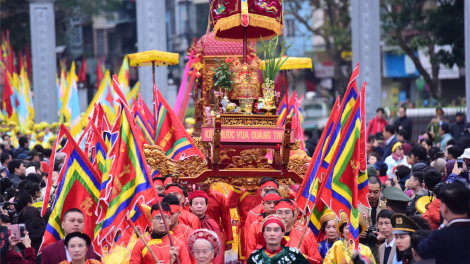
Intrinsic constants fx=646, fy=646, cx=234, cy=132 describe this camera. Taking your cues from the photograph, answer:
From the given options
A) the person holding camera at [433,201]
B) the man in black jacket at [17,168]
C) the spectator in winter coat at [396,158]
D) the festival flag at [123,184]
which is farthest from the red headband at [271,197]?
the man in black jacket at [17,168]

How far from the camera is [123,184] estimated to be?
607cm

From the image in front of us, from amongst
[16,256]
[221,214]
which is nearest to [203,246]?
[16,256]

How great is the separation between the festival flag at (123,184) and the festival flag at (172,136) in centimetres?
262

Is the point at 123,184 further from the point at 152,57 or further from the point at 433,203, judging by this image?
the point at 152,57

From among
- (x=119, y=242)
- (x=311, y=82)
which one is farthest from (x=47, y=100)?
(x=311, y=82)

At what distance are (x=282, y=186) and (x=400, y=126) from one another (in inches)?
257

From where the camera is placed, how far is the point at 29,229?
22.6 feet

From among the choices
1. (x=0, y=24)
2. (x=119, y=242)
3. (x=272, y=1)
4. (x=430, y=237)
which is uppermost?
(x=0, y=24)

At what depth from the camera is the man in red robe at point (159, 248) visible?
18.6 ft

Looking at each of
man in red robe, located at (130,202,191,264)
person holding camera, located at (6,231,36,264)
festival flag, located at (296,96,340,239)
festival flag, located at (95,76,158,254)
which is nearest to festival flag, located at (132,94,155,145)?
festival flag, located at (296,96,340,239)

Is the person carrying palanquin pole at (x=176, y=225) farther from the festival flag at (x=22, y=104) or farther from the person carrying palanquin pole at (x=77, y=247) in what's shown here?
the festival flag at (x=22, y=104)

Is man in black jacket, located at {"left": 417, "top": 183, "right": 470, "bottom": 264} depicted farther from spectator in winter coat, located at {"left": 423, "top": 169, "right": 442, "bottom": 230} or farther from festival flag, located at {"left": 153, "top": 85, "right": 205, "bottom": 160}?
festival flag, located at {"left": 153, "top": 85, "right": 205, "bottom": 160}

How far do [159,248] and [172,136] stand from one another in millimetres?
3496

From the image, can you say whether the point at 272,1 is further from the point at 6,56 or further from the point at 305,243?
the point at 6,56
